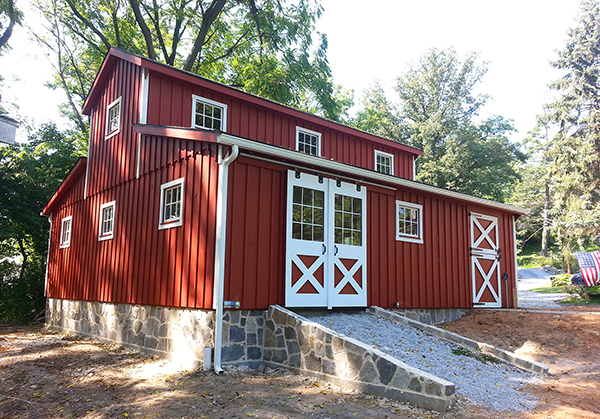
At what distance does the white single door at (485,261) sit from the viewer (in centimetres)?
1134

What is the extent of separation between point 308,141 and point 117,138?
16.4ft

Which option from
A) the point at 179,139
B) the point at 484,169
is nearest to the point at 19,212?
the point at 179,139

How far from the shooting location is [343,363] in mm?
5832

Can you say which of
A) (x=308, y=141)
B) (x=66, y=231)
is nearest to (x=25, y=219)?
(x=66, y=231)

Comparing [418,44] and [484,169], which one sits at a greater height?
[418,44]

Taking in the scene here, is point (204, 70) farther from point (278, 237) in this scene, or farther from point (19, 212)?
point (278, 237)

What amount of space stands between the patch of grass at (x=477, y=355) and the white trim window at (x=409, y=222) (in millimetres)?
2895

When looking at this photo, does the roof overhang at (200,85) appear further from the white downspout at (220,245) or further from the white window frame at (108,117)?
the white downspout at (220,245)

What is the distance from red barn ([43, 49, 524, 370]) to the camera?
722cm

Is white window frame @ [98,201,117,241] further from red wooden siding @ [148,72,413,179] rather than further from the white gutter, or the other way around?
the white gutter

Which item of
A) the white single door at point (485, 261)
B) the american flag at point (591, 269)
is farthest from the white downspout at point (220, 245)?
the american flag at point (591, 269)

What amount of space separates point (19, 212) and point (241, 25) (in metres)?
12.8

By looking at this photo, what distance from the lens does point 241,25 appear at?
70.8ft

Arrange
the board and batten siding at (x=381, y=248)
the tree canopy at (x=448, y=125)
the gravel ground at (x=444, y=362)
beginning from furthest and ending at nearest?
the tree canopy at (x=448, y=125) < the board and batten siding at (x=381, y=248) < the gravel ground at (x=444, y=362)
